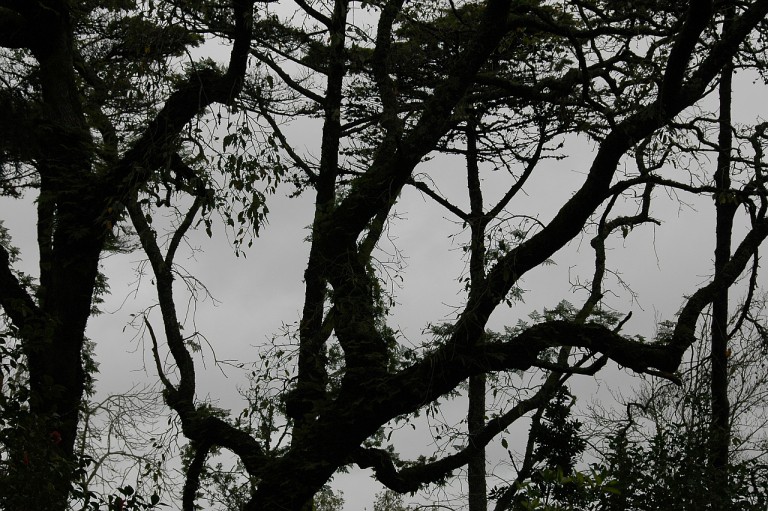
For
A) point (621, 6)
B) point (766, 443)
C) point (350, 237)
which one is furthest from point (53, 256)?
point (766, 443)

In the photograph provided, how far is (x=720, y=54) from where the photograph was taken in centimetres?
691

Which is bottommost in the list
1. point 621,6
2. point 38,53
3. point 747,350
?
point 38,53

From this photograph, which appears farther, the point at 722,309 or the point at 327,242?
the point at 722,309

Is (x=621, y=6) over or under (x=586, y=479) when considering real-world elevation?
over

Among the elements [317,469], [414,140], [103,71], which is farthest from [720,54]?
[103,71]

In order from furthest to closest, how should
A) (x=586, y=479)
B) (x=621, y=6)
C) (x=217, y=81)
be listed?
(x=621, y=6) < (x=217, y=81) < (x=586, y=479)

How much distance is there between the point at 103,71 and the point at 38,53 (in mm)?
4829

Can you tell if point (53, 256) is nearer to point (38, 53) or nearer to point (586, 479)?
point (38, 53)

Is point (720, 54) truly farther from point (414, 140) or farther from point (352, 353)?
point (352, 353)

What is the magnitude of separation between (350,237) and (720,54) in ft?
10.8

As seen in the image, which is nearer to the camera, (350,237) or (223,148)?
(223,148)

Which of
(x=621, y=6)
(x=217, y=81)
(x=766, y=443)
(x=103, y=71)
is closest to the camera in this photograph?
(x=217, y=81)

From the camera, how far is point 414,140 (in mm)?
7004

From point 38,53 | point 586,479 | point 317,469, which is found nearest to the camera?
point 586,479
